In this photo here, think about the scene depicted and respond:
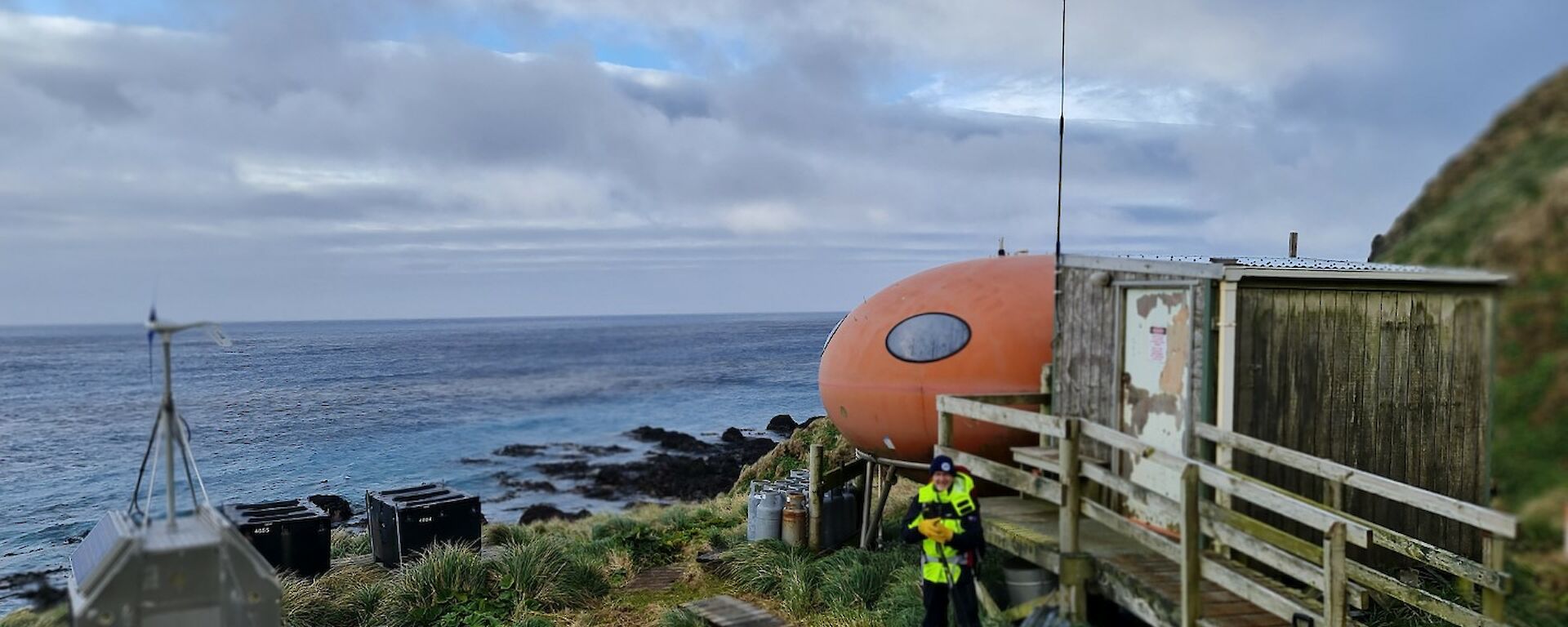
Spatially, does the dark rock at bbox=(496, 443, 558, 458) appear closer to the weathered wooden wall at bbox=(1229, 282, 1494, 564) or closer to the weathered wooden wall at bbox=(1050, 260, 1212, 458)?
the weathered wooden wall at bbox=(1050, 260, 1212, 458)

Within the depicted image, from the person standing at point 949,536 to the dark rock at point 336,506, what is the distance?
1891 centimetres

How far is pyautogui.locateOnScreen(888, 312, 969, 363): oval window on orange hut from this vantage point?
9930 millimetres

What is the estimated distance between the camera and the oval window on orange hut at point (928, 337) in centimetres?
993

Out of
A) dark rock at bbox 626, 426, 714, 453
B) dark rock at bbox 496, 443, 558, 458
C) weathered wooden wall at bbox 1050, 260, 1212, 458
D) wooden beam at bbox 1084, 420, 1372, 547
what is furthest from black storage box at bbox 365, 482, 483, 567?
dark rock at bbox 496, 443, 558, 458

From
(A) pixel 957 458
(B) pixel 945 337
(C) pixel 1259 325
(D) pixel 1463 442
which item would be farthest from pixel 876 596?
(D) pixel 1463 442

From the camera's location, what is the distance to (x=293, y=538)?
11836mm

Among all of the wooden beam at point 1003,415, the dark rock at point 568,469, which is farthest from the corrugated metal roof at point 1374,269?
the dark rock at point 568,469

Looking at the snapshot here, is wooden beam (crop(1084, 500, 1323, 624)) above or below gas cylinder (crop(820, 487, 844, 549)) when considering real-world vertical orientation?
above

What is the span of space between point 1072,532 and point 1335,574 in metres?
1.99

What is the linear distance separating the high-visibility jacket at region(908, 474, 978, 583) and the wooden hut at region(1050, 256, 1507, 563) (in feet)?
5.20

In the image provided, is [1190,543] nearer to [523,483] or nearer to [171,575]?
[171,575]

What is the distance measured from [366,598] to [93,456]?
35.4 metres

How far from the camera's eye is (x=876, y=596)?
9.62m

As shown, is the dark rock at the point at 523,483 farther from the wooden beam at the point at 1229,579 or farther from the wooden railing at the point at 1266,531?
the wooden beam at the point at 1229,579
